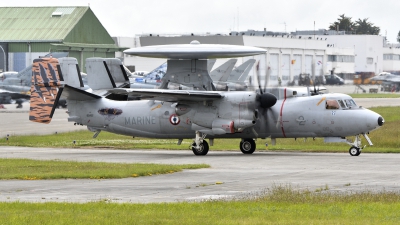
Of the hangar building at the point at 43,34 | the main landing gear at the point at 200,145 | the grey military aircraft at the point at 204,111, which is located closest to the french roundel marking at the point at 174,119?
the grey military aircraft at the point at 204,111

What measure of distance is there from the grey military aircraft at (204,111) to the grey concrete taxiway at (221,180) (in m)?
1.30

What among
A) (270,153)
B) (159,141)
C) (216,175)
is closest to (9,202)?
(216,175)

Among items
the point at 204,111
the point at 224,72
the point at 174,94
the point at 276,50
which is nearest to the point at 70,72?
the point at 174,94

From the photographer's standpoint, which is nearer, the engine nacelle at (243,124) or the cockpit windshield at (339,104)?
the cockpit windshield at (339,104)

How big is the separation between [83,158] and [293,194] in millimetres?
16279

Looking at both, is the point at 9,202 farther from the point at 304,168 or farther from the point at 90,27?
the point at 90,27

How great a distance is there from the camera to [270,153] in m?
36.9

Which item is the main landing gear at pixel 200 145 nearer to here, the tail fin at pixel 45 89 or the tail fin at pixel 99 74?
the tail fin at pixel 99 74

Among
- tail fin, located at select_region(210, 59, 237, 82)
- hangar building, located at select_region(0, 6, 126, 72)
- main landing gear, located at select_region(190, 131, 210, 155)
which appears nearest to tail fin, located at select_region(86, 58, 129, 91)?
main landing gear, located at select_region(190, 131, 210, 155)

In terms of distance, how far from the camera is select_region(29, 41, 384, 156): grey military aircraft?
34281 mm

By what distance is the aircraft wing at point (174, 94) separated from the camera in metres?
33.4

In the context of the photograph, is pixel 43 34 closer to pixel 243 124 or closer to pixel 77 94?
pixel 77 94

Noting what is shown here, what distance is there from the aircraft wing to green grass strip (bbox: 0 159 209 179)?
461cm

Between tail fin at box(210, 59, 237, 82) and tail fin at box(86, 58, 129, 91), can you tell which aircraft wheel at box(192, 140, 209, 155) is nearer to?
tail fin at box(86, 58, 129, 91)
